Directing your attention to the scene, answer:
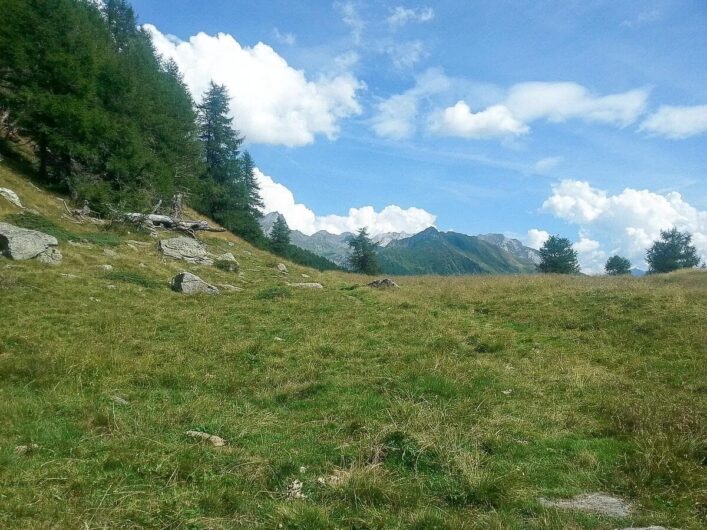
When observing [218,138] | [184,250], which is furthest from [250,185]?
[184,250]

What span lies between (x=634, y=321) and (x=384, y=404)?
1120 cm

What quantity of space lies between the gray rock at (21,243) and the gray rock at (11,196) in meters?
6.87

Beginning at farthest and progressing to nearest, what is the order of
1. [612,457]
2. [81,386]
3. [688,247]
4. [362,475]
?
1. [688,247]
2. [81,386]
3. [612,457]
4. [362,475]

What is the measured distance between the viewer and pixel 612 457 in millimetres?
7094

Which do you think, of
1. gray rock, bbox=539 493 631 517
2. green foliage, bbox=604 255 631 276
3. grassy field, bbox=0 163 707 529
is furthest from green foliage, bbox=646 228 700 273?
gray rock, bbox=539 493 631 517

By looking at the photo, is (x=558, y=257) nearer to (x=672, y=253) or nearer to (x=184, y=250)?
(x=672, y=253)

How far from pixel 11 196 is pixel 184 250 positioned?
30.8 ft

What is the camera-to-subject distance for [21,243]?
1886cm

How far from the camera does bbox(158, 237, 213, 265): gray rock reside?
2850 cm

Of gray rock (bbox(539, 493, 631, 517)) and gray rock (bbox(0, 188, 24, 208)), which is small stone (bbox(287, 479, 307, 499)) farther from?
gray rock (bbox(0, 188, 24, 208))

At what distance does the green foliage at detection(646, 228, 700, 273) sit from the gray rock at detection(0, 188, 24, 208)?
7115cm

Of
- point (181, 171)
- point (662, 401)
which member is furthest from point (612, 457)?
point (181, 171)

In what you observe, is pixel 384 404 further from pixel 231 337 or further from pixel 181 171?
pixel 181 171

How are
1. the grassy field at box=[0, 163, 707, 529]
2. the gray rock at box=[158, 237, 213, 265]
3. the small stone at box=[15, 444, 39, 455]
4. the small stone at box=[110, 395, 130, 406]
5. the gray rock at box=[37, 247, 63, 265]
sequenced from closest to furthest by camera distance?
the grassy field at box=[0, 163, 707, 529], the small stone at box=[15, 444, 39, 455], the small stone at box=[110, 395, 130, 406], the gray rock at box=[37, 247, 63, 265], the gray rock at box=[158, 237, 213, 265]
